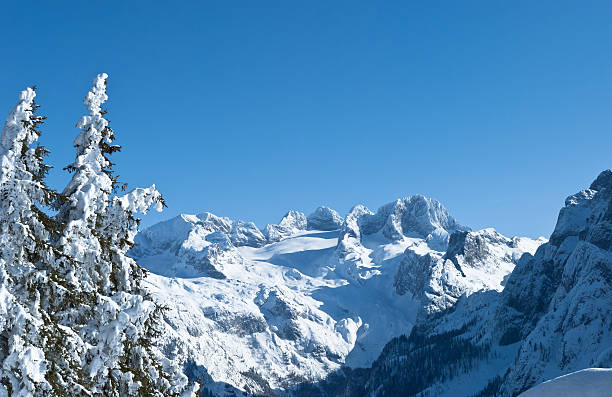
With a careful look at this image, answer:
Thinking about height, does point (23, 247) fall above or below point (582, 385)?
above

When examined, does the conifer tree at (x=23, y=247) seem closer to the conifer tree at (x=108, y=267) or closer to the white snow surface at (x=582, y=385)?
the conifer tree at (x=108, y=267)

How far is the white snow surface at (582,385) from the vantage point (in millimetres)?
9859

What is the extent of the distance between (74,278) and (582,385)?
40.1 feet

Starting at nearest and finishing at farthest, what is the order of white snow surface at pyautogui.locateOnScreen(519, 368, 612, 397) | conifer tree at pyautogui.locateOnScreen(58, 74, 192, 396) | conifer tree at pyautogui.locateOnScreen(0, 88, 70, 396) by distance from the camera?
white snow surface at pyautogui.locateOnScreen(519, 368, 612, 397), conifer tree at pyautogui.locateOnScreen(0, 88, 70, 396), conifer tree at pyautogui.locateOnScreen(58, 74, 192, 396)

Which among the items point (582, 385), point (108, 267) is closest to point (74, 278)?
point (108, 267)

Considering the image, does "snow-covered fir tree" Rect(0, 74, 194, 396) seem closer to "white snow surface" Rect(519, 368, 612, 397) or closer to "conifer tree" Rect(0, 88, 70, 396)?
"conifer tree" Rect(0, 88, 70, 396)

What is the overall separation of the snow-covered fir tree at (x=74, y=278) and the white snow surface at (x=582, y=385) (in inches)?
405

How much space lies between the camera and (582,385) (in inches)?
389

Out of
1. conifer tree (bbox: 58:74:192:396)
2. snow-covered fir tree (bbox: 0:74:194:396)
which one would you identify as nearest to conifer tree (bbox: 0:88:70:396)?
snow-covered fir tree (bbox: 0:74:194:396)

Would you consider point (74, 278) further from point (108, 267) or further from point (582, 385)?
point (582, 385)

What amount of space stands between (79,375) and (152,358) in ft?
12.3

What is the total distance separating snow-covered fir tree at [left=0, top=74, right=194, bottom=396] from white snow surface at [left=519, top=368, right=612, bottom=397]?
1030 centimetres

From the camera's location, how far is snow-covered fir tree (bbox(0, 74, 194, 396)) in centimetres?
1563

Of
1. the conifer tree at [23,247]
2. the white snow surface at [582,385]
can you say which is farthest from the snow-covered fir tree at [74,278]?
the white snow surface at [582,385]
